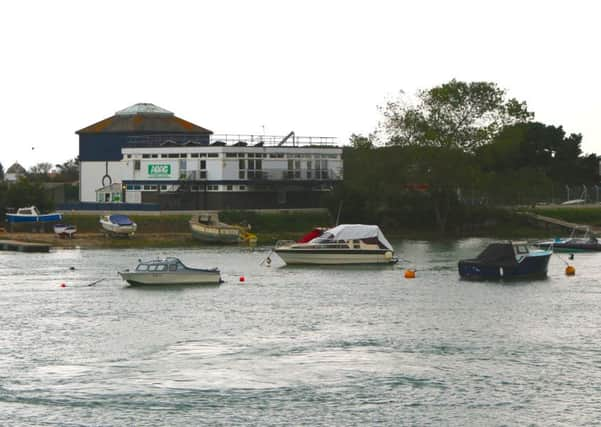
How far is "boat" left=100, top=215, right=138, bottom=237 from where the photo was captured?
395 feet

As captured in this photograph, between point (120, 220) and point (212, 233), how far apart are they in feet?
30.2

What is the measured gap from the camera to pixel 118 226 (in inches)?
4744

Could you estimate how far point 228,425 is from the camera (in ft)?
144

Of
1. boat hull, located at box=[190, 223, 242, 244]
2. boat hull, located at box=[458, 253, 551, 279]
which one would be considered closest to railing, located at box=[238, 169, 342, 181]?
boat hull, located at box=[190, 223, 242, 244]

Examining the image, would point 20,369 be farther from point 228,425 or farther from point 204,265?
point 204,265

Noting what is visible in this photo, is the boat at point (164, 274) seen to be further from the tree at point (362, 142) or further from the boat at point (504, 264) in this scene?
the tree at point (362, 142)

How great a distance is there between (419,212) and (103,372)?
298 ft

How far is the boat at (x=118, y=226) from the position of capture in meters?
120

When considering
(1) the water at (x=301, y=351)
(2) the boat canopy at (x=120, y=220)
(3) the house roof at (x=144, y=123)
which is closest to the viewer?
(1) the water at (x=301, y=351)

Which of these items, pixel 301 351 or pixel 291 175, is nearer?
pixel 301 351

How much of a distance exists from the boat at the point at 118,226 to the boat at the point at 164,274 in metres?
41.0

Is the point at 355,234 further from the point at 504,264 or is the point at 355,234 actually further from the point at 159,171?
the point at 159,171

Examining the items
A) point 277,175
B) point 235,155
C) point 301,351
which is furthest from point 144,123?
point 301,351

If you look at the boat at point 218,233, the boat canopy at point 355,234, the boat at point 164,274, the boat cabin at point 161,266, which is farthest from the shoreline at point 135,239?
the boat at point 164,274
